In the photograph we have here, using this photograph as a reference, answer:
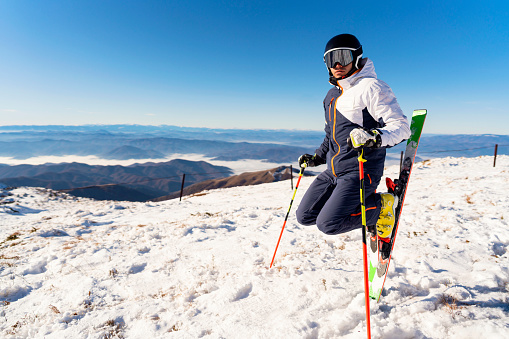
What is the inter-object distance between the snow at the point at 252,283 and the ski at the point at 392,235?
0.56 feet

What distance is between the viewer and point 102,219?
8.34 meters

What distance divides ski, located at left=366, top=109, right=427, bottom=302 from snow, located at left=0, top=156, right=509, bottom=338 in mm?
169

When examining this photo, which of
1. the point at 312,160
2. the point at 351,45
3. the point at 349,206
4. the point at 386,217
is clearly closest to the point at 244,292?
the point at 349,206

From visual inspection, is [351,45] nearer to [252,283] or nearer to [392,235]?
[392,235]

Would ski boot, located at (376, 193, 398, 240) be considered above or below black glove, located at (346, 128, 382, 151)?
below

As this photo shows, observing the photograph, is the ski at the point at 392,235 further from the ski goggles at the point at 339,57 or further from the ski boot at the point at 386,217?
the ski goggles at the point at 339,57

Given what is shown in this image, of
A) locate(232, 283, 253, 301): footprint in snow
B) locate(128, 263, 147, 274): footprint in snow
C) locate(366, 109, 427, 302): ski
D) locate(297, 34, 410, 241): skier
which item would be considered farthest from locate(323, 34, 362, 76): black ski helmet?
locate(128, 263, 147, 274): footprint in snow

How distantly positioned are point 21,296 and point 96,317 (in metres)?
1.50

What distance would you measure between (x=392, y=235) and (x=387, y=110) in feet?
4.93

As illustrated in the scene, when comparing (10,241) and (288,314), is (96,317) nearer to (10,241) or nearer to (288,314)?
(288,314)

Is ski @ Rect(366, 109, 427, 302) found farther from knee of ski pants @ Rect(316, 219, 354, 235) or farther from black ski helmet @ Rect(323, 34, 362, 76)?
black ski helmet @ Rect(323, 34, 362, 76)

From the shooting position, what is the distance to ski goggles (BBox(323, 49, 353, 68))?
8.88ft

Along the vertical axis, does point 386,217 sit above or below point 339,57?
below

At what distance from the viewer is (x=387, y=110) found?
2.40 meters
